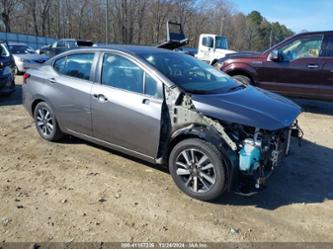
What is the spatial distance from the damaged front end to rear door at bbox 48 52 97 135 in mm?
1383

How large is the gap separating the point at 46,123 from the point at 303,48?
5.93 meters

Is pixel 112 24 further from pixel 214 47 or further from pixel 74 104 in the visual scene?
pixel 74 104

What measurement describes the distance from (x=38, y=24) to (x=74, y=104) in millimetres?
54083

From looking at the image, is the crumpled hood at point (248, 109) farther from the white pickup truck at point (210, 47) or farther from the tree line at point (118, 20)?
the tree line at point (118, 20)

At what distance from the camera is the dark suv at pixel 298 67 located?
7609 millimetres

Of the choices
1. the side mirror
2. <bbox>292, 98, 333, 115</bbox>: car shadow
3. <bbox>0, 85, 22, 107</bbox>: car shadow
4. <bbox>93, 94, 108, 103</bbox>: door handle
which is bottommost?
<bbox>0, 85, 22, 107</bbox>: car shadow

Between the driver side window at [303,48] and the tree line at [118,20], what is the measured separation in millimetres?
44996

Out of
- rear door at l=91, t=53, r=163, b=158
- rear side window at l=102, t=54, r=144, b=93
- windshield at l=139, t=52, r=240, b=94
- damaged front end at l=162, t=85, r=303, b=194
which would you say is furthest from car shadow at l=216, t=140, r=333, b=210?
rear side window at l=102, t=54, r=144, b=93

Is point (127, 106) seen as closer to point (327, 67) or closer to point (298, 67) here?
point (298, 67)

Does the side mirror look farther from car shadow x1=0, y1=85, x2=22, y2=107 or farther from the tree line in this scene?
the tree line

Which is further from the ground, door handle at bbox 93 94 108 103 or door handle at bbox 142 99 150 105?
door handle at bbox 142 99 150 105

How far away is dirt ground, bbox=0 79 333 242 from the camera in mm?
3178

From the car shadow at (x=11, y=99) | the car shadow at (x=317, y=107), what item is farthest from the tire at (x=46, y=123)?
the car shadow at (x=317, y=107)

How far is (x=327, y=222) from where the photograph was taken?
3428 mm
